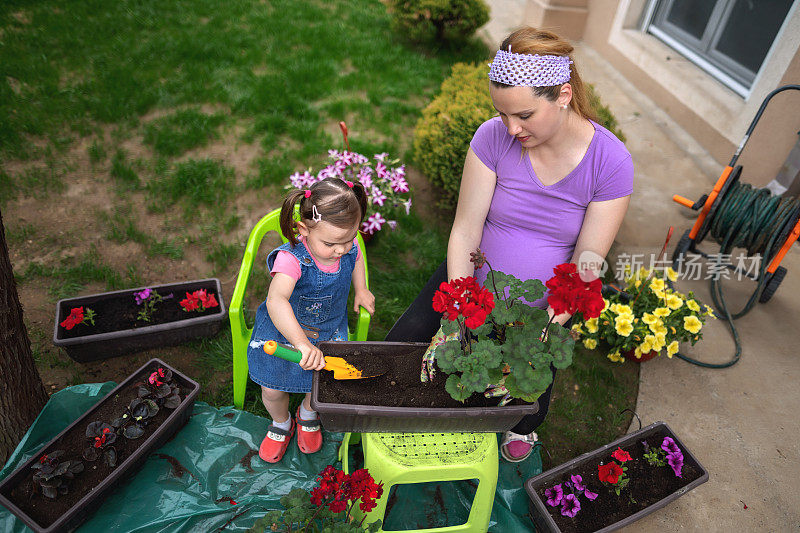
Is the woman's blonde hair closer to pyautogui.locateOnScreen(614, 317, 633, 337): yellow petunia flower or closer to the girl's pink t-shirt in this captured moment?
the girl's pink t-shirt


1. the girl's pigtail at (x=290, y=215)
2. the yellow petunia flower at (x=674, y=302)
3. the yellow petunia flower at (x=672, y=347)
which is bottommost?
the yellow petunia flower at (x=672, y=347)

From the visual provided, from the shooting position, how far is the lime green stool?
1.72m

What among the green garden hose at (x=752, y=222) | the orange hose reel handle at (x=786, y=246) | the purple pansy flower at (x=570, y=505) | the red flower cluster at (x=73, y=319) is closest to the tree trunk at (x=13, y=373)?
the red flower cluster at (x=73, y=319)

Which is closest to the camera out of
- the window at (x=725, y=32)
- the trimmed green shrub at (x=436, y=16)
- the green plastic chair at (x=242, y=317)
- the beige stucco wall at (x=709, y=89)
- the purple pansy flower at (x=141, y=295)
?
the green plastic chair at (x=242, y=317)

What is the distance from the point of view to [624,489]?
2.13 m

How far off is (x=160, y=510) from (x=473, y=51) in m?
5.52

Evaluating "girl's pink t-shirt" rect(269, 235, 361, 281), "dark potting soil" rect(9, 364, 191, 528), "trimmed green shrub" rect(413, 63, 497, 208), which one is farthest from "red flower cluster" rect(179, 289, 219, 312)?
"trimmed green shrub" rect(413, 63, 497, 208)

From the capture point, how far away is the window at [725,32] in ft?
13.8

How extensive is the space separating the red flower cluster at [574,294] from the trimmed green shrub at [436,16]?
4.96 meters

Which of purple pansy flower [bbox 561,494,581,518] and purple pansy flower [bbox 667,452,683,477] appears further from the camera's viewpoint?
purple pansy flower [bbox 667,452,683,477]

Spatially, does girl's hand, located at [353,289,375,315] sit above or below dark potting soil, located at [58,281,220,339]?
above

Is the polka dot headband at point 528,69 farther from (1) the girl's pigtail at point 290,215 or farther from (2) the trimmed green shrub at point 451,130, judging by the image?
(2) the trimmed green shrub at point 451,130

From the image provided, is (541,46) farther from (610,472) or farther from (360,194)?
(610,472)

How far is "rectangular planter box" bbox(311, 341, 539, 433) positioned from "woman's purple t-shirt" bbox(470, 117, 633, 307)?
0.61 meters
